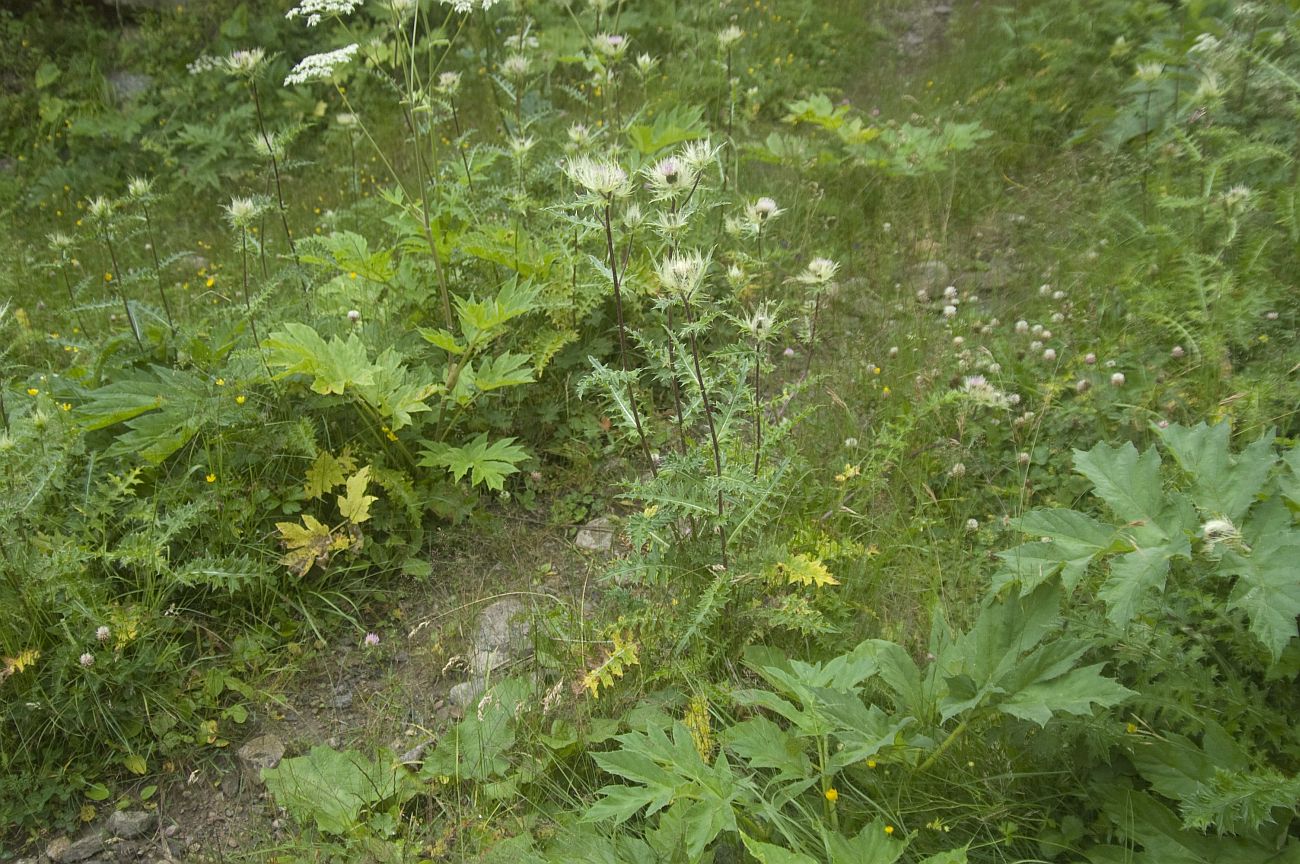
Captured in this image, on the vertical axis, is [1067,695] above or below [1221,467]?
below

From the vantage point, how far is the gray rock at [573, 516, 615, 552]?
3.11 metres

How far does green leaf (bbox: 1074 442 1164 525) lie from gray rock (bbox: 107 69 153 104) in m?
7.22

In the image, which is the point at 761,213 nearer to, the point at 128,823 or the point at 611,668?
the point at 611,668

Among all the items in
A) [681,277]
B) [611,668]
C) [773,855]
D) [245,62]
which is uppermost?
[245,62]

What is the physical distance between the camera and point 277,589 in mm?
2928

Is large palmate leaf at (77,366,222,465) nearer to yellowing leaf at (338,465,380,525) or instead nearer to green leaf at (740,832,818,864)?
yellowing leaf at (338,465,380,525)

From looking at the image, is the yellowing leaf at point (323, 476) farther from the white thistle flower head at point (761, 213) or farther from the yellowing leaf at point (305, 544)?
the white thistle flower head at point (761, 213)

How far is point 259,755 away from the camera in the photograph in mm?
2596

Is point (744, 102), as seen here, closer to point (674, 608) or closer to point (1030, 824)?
point (674, 608)

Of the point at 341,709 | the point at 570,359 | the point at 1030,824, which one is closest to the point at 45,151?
the point at 570,359

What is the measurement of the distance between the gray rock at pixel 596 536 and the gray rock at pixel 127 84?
18.8ft

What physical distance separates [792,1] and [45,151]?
5932 millimetres

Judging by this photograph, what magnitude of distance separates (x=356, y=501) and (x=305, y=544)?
23 centimetres

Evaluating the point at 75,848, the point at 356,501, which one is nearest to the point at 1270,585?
the point at 356,501
